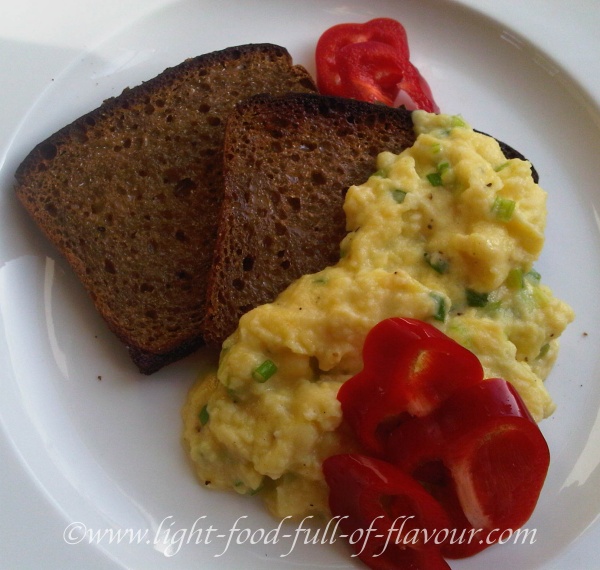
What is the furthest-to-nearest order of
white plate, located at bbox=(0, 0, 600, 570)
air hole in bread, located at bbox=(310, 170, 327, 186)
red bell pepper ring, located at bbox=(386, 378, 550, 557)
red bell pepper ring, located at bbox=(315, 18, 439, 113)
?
1. red bell pepper ring, located at bbox=(315, 18, 439, 113)
2. air hole in bread, located at bbox=(310, 170, 327, 186)
3. white plate, located at bbox=(0, 0, 600, 570)
4. red bell pepper ring, located at bbox=(386, 378, 550, 557)

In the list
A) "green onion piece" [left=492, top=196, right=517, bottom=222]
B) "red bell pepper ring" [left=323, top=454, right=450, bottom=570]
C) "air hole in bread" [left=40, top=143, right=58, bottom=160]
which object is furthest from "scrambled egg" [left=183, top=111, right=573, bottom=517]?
"air hole in bread" [left=40, top=143, right=58, bottom=160]

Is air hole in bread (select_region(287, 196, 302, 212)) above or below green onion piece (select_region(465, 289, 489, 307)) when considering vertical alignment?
below

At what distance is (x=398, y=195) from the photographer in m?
2.41

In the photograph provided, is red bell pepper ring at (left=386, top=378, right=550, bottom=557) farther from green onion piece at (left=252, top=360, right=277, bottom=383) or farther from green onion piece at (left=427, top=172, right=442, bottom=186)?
green onion piece at (left=427, top=172, right=442, bottom=186)

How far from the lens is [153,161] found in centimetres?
274

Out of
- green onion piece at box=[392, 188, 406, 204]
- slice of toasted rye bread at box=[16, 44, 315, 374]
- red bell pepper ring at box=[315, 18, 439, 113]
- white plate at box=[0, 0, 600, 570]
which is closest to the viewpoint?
white plate at box=[0, 0, 600, 570]

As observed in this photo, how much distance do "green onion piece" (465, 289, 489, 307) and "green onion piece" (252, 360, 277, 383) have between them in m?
0.79

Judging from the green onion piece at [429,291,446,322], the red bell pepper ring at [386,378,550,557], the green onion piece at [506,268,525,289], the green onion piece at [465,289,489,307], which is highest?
the green onion piece at [506,268,525,289]

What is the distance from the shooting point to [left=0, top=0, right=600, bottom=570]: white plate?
2.25 meters

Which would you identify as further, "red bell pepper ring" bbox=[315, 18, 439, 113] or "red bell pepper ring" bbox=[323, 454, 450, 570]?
"red bell pepper ring" bbox=[315, 18, 439, 113]

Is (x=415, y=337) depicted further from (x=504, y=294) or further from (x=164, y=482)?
(x=164, y=482)

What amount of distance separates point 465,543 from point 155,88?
2385 millimetres

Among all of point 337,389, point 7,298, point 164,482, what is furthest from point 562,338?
point 7,298

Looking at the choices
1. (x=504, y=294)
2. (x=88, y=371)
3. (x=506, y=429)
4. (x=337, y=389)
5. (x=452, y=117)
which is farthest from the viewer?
(x=452, y=117)
